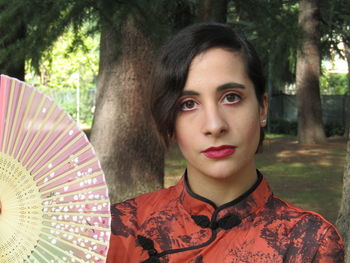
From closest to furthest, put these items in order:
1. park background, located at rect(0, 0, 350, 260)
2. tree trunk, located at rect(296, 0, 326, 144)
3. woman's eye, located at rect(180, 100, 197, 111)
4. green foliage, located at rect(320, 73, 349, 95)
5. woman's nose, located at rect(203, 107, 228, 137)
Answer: woman's nose, located at rect(203, 107, 228, 137) → woman's eye, located at rect(180, 100, 197, 111) → park background, located at rect(0, 0, 350, 260) → tree trunk, located at rect(296, 0, 326, 144) → green foliage, located at rect(320, 73, 349, 95)

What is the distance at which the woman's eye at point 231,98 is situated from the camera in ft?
5.29

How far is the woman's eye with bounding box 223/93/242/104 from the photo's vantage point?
161cm

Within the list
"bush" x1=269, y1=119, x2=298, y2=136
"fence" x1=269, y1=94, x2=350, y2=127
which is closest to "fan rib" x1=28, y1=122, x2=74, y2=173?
"fence" x1=269, y1=94, x2=350, y2=127

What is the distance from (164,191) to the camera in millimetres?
1853

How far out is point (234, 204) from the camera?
5.49 ft

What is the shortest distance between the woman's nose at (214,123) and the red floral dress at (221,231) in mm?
223

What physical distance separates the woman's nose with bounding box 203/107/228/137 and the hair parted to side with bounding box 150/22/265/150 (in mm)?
125

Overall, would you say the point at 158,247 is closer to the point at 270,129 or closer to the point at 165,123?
the point at 165,123

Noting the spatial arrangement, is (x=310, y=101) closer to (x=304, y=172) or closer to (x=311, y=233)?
(x=304, y=172)

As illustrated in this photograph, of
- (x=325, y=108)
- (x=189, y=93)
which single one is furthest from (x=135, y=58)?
(x=325, y=108)

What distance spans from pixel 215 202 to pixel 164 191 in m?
0.22

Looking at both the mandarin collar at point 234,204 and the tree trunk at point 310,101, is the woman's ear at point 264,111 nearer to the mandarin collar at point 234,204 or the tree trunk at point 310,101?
the mandarin collar at point 234,204

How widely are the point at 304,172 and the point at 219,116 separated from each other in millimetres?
10841

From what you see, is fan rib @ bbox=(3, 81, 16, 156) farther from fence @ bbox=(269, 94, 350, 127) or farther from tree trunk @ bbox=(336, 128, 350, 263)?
fence @ bbox=(269, 94, 350, 127)
